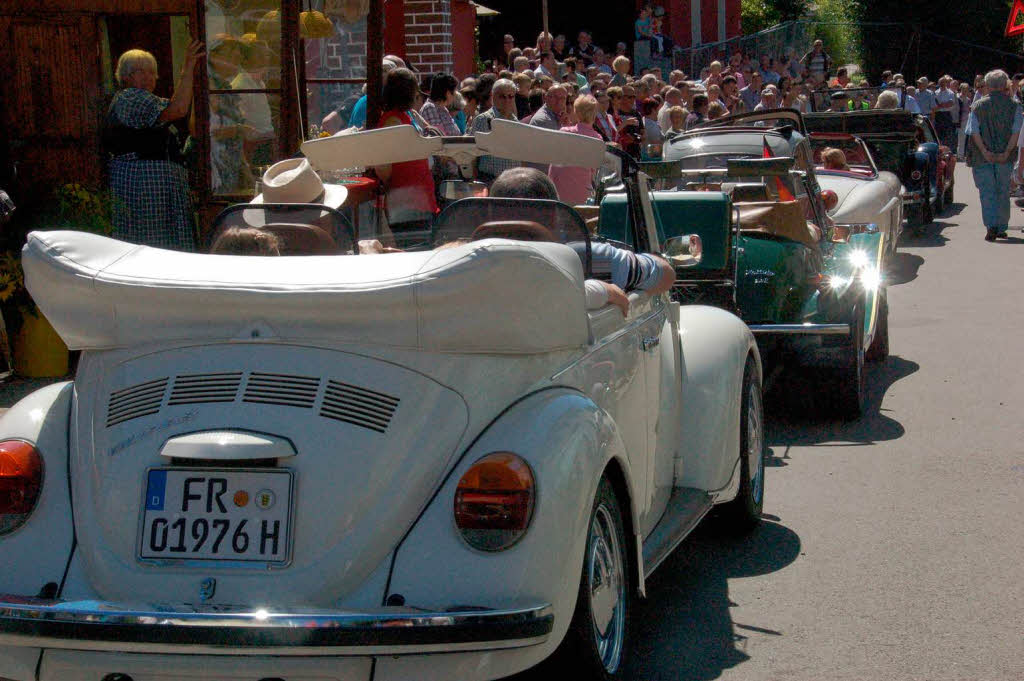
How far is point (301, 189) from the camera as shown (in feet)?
20.1

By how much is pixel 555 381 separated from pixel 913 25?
4427 centimetres

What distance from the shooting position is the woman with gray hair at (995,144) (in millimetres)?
17172

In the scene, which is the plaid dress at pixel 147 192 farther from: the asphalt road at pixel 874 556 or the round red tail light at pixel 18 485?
the round red tail light at pixel 18 485

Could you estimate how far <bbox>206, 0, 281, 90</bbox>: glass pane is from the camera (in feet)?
32.2

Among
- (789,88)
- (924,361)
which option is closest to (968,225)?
(789,88)

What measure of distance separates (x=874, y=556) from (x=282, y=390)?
2.97 m

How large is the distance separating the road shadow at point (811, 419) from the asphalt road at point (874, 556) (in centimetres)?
2

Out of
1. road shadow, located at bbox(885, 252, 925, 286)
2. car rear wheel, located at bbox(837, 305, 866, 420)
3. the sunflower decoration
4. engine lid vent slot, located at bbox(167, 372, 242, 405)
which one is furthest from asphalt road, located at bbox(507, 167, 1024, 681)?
road shadow, located at bbox(885, 252, 925, 286)

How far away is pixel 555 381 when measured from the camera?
12.6 ft

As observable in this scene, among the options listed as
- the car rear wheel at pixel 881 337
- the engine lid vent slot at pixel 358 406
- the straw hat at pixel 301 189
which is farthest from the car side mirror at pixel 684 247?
the car rear wheel at pixel 881 337

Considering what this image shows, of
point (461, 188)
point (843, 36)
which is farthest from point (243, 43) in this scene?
point (843, 36)

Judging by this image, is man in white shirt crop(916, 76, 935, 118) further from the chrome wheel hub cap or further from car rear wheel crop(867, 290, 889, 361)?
the chrome wheel hub cap

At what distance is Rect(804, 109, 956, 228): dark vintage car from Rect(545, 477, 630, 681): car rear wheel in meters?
15.3

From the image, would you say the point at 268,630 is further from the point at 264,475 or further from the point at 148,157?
the point at 148,157
